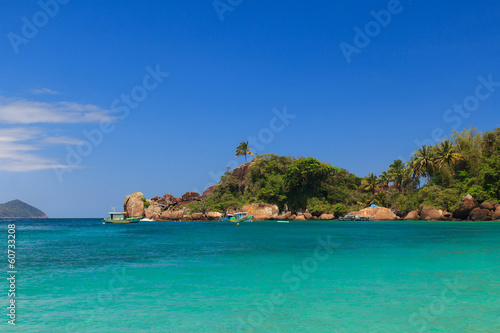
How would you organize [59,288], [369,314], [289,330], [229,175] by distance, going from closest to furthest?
[289,330], [369,314], [59,288], [229,175]

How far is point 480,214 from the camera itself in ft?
188

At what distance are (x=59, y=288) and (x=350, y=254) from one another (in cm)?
1445

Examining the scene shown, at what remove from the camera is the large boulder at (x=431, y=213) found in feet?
212

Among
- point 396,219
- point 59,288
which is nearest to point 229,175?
point 396,219

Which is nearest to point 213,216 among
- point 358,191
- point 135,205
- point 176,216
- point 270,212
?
point 176,216

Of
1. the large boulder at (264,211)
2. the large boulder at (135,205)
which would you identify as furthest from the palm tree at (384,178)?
the large boulder at (135,205)

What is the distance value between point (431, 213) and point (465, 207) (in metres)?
6.95

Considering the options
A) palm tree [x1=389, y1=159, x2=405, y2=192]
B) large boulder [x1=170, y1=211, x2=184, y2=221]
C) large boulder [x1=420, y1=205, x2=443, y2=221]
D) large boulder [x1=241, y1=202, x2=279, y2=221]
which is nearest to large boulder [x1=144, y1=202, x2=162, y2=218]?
large boulder [x1=170, y1=211, x2=184, y2=221]

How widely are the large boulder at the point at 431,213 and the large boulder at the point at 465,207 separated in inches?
118

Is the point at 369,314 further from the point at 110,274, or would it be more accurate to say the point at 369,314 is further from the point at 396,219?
the point at 396,219

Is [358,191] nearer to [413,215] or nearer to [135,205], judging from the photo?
[413,215]

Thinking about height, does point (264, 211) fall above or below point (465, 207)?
above

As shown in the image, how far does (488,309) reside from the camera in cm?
971

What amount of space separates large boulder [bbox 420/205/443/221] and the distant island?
6.3 inches
